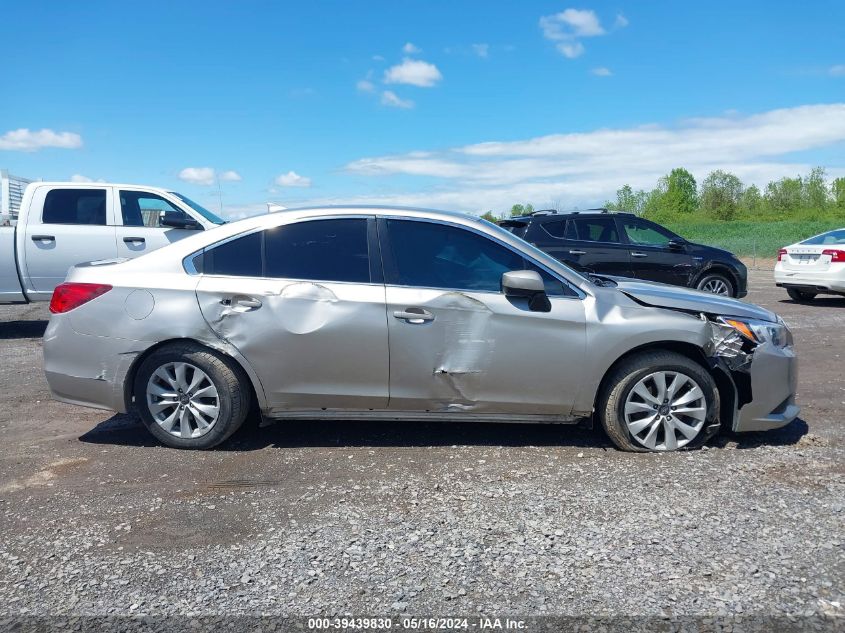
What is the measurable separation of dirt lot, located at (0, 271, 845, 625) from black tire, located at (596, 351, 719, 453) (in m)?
0.15

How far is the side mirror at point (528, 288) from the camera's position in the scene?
4473 millimetres

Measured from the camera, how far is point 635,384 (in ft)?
14.9

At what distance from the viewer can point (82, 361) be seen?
15.6 ft

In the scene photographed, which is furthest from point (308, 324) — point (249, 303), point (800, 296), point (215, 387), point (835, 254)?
point (800, 296)

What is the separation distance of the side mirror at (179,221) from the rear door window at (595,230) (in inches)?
237

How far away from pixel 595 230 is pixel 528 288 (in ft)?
24.7

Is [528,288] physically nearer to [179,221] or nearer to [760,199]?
[179,221]

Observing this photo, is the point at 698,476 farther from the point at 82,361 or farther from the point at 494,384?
the point at 82,361

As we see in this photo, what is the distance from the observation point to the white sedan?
1262 centimetres

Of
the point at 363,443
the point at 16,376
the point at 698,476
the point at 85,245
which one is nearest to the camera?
the point at 698,476

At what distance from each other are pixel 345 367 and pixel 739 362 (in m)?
2.61

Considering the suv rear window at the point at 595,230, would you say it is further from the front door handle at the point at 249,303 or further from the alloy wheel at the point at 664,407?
the front door handle at the point at 249,303

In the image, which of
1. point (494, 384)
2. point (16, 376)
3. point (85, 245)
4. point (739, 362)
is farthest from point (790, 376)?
point (85, 245)

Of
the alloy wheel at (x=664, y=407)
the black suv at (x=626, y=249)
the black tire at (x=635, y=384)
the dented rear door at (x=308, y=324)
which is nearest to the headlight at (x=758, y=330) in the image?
the black tire at (x=635, y=384)
